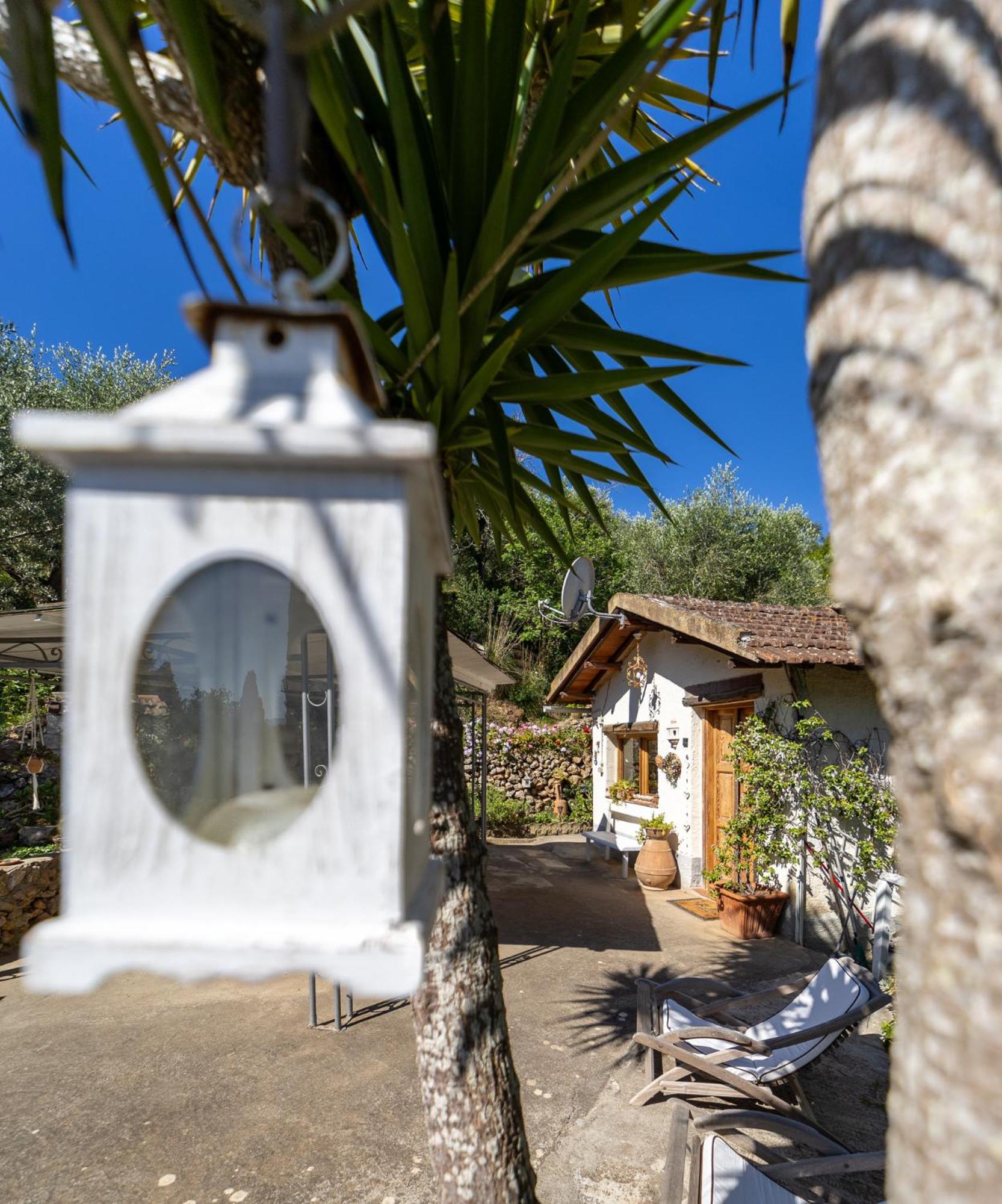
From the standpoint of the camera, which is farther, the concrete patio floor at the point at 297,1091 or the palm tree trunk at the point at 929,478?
the concrete patio floor at the point at 297,1091

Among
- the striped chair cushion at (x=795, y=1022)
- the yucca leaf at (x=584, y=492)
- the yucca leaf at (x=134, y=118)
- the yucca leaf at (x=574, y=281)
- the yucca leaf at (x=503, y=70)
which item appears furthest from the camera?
the striped chair cushion at (x=795, y=1022)

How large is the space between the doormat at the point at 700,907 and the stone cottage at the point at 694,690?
54 centimetres

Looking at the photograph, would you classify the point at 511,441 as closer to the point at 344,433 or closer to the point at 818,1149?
the point at 344,433

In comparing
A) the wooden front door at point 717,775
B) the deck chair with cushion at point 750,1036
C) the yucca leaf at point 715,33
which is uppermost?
the yucca leaf at point 715,33

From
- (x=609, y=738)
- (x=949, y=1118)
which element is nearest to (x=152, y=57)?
(x=949, y=1118)

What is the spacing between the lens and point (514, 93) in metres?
1.77

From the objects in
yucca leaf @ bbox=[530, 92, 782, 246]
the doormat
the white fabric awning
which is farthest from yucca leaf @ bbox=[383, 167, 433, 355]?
the doormat

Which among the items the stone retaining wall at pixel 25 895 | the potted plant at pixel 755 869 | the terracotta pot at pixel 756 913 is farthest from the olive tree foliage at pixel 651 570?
the stone retaining wall at pixel 25 895

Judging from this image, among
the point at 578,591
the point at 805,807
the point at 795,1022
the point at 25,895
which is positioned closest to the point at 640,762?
the point at 578,591

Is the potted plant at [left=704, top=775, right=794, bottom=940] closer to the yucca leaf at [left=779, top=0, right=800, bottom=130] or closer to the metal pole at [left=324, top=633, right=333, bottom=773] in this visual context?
the yucca leaf at [left=779, top=0, right=800, bottom=130]

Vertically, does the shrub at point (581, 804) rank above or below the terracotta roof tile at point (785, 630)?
below

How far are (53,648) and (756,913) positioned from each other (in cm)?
711

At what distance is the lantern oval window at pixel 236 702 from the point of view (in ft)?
2.49

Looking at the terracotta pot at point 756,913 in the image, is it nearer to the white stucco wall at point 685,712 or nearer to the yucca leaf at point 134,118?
the white stucco wall at point 685,712
